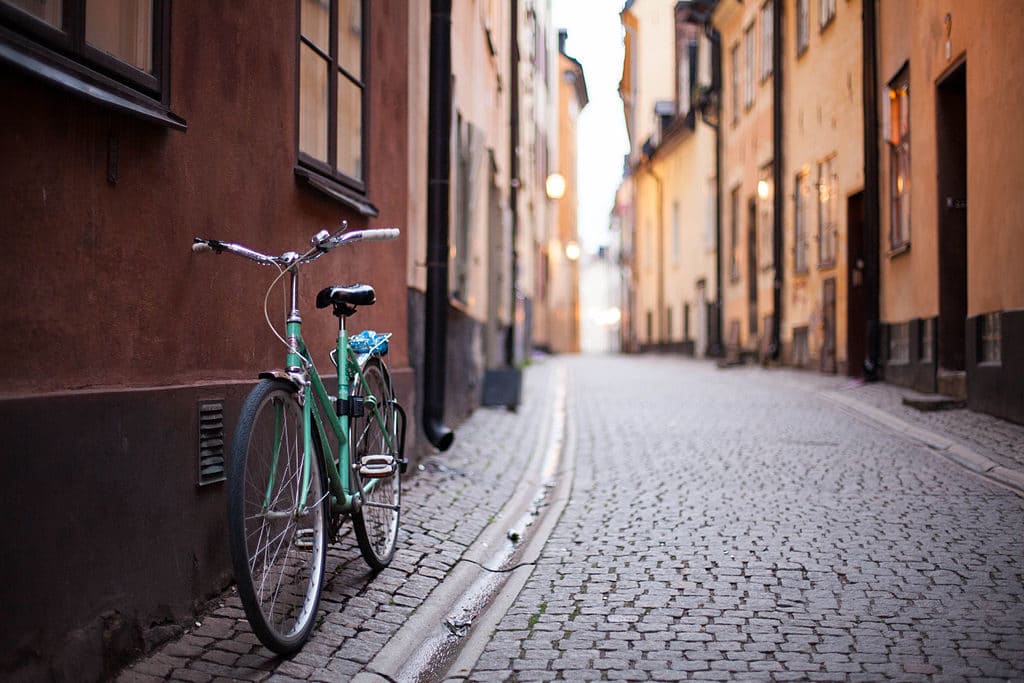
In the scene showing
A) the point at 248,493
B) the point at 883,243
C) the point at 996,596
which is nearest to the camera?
the point at 248,493

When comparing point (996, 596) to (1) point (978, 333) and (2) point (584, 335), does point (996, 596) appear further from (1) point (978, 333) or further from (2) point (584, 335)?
(2) point (584, 335)

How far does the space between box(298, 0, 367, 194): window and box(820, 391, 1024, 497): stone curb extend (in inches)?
175

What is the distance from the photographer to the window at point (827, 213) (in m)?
17.8

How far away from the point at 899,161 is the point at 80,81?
12.5m

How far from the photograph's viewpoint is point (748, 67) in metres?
25.0

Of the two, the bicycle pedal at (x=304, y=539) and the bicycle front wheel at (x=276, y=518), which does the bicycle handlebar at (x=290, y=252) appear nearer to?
the bicycle front wheel at (x=276, y=518)

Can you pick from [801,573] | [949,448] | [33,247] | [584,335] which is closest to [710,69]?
[949,448]

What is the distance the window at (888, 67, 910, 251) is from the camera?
13969 millimetres

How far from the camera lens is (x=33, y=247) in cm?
348

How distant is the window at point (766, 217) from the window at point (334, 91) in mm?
15807

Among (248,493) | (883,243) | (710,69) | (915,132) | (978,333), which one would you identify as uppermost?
(710,69)

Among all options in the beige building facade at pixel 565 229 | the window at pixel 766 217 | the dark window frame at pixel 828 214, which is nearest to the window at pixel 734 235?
the window at pixel 766 217

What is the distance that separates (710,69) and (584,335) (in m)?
58.7

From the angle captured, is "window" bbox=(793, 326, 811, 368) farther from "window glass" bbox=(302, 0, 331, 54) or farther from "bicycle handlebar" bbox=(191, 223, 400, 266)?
"bicycle handlebar" bbox=(191, 223, 400, 266)
